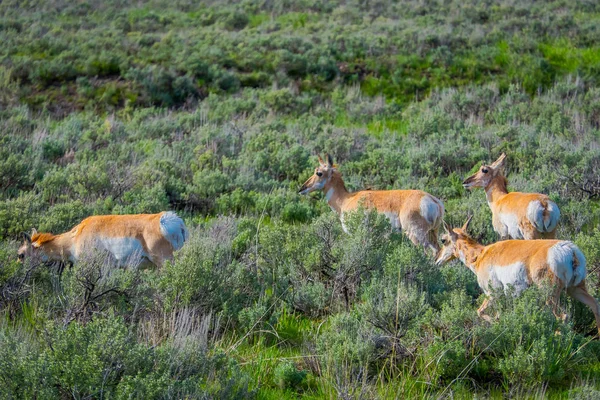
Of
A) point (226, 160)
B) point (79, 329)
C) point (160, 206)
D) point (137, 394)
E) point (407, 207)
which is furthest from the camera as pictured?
point (226, 160)

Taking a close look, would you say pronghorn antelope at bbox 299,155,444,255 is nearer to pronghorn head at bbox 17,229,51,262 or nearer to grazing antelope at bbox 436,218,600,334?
grazing antelope at bbox 436,218,600,334

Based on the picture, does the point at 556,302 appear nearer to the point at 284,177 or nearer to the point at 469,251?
the point at 469,251

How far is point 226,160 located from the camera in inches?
503

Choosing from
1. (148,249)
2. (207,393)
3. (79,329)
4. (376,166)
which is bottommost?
(376,166)

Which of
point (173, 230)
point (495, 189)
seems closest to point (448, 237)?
point (495, 189)

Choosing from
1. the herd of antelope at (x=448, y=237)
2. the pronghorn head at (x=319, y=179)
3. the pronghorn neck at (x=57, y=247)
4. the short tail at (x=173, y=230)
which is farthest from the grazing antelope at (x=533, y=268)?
the pronghorn neck at (x=57, y=247)

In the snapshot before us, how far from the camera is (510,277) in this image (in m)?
6.55

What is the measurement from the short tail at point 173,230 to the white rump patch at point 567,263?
13.1 ft

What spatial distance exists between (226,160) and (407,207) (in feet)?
14.4

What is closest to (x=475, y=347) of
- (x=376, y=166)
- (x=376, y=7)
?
(x=376, y=166)

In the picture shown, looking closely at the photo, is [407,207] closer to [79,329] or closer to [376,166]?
[376,166]

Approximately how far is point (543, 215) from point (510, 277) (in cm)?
261

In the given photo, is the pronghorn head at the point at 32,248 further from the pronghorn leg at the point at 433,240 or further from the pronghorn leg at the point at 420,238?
the pronghorn leg at the point at 433,240

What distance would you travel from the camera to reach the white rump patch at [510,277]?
253 inches
